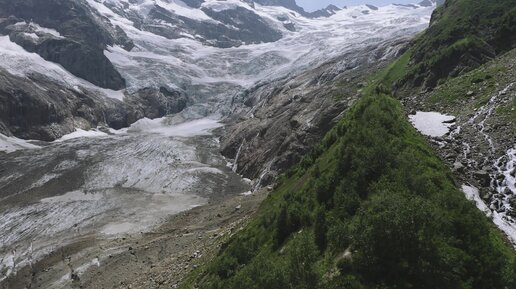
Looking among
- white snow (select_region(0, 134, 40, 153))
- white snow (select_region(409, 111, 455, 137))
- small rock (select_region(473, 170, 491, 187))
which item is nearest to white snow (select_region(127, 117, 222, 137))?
white snow (select_region(0, 134, 40, 153))

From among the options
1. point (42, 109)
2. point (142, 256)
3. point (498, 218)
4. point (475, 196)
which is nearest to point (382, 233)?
point (498, 218)

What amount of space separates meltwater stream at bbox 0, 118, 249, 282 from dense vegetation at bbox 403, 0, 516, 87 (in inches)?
1568

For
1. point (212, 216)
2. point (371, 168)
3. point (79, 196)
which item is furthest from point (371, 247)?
point (79, 196)

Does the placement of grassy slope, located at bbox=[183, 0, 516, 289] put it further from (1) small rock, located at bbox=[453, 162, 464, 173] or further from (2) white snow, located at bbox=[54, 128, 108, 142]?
(2) white snow, located at bbox=[54, 128, 108, 142]

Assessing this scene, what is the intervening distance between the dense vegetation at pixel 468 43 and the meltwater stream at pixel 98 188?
39.8m

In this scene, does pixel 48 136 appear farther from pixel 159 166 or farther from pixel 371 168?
pixel 371 168

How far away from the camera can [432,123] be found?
3881 centimetres

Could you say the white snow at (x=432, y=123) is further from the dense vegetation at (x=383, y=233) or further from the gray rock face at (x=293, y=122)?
the gray rock face at (x=293, y=122)

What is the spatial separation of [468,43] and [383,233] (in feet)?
201

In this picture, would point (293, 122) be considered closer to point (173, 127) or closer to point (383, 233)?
point (383, 233)

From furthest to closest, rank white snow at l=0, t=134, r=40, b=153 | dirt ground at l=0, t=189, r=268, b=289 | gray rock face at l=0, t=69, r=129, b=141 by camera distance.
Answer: gray rock face at l=0, t=69, r=129, b=141, white snow at l=0, t=134, r=40, b=153, dirt ground at l=0, t=189, r=268, b=289

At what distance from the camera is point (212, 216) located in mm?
59625

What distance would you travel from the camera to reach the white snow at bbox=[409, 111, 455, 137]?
36312mm

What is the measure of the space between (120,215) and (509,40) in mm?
62406
